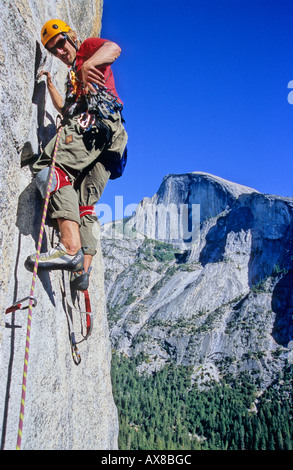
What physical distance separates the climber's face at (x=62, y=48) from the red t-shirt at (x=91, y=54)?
0.07m

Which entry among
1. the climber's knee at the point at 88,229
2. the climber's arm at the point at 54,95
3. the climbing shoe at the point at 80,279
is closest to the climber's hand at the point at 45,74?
the climber's arm at the point at 54,95

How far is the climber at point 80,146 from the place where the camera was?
3613 millimetres

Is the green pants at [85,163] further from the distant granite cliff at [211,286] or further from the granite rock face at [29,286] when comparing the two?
the distant granite cliff at [211,286]

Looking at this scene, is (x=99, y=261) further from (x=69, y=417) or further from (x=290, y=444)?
(x=290, y=444)

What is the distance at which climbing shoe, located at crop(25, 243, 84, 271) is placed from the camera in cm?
338

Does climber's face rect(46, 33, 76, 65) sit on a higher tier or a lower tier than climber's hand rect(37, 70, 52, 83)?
higher

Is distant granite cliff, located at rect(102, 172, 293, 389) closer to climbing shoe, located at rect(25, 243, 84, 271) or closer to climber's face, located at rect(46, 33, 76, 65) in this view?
climbing shoe, located at rect(25, 243, 84, 271)

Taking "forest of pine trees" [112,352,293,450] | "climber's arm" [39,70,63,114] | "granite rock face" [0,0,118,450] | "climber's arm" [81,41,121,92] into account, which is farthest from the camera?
"forest of pine trees" [112,352,293,450]

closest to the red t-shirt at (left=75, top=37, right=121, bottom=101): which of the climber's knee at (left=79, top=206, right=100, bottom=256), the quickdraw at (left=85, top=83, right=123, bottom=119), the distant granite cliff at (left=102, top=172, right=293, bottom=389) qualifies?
the quickdraw at (left=85, top=83, right=123, bottom=119)

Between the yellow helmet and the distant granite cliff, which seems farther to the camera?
the distant granite cliff

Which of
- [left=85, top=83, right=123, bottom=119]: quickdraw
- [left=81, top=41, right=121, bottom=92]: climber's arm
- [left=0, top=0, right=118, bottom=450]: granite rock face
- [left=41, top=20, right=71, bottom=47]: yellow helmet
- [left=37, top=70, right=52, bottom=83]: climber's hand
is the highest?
[left=41, top=20, right=71, bottom=47]: yellow helmet

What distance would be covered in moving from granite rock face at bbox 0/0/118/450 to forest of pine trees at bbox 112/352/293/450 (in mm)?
54865

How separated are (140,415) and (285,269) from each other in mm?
50596

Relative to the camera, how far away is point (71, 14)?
5770 mm
